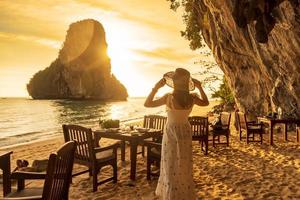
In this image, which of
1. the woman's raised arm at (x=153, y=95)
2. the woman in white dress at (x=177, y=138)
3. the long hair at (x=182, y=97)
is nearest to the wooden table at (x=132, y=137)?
the woman in white dress at (x=177, y=138)

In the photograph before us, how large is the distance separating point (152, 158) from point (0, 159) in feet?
11.5

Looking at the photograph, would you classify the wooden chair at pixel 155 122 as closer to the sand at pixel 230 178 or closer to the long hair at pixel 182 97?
the sand at pixel 230 178

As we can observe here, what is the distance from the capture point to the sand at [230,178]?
20.7ft

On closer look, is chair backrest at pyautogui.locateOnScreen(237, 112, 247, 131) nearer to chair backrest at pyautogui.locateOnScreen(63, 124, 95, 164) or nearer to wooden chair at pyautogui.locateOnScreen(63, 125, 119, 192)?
wooden chair at pyautogui.locateOnScreen(63, 125, 119, 192)

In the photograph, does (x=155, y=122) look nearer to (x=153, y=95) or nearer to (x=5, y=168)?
(x=153, y=95)

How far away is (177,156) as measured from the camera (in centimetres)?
451

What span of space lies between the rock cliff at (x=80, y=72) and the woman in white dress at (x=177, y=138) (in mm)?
120818

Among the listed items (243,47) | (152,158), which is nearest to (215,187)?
(152,158)

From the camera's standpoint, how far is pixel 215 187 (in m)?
6.76

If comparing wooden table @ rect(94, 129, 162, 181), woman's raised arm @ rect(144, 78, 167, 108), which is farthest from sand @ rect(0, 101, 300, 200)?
woman's raised arm @ rect(144, 78, 167, 108)

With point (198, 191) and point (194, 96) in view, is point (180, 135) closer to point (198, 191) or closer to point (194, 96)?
point (194, 96)

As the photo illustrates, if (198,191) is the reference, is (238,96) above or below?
above

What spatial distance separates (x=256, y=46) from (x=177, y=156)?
41.6 feet

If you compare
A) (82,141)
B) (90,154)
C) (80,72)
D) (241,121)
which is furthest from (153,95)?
(80,72)
